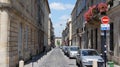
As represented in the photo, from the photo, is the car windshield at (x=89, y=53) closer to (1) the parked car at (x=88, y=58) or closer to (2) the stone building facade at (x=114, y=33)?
(1) the parked car at (x=88, y=58)

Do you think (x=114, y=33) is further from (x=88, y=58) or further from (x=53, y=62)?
(x=88, y=58)

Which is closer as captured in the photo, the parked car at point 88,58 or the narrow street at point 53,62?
the parked car at point 88,58

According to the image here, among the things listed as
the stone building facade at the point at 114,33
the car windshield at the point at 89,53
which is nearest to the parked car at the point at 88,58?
the car windshield at the point at 89,53

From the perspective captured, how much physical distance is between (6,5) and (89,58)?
6.65 meters

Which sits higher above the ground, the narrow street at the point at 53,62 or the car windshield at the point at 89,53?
the car windshield at the point at 89,53

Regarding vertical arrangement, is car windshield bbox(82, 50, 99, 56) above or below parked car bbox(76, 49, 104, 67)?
above

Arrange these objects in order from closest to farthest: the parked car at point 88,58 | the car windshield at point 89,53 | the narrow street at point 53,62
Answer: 1. the parked car at point 88,58
2. the car windshield at point 89,53
3. the narrow street at point 53,62

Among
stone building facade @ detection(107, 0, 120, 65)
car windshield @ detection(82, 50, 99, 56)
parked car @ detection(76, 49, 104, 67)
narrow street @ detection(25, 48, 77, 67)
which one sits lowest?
narrow street @ detection(25, 48, 77, 67)

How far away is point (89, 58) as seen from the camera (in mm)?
22031

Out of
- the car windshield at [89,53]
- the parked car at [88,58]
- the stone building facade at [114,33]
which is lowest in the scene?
the parked car at [88,58]

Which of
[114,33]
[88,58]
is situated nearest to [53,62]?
[114,33]

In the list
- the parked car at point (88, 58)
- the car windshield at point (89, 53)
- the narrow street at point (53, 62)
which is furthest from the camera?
the narrow street at point (53, 62)

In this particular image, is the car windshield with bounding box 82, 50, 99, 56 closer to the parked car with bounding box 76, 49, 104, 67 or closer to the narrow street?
the parked car with bounding box 76, 49, 104, 67

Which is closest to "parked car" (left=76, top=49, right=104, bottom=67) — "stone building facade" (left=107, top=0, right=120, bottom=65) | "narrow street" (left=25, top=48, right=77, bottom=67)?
"narrow street" (left=25, top=48, right=77, bottom=67)
